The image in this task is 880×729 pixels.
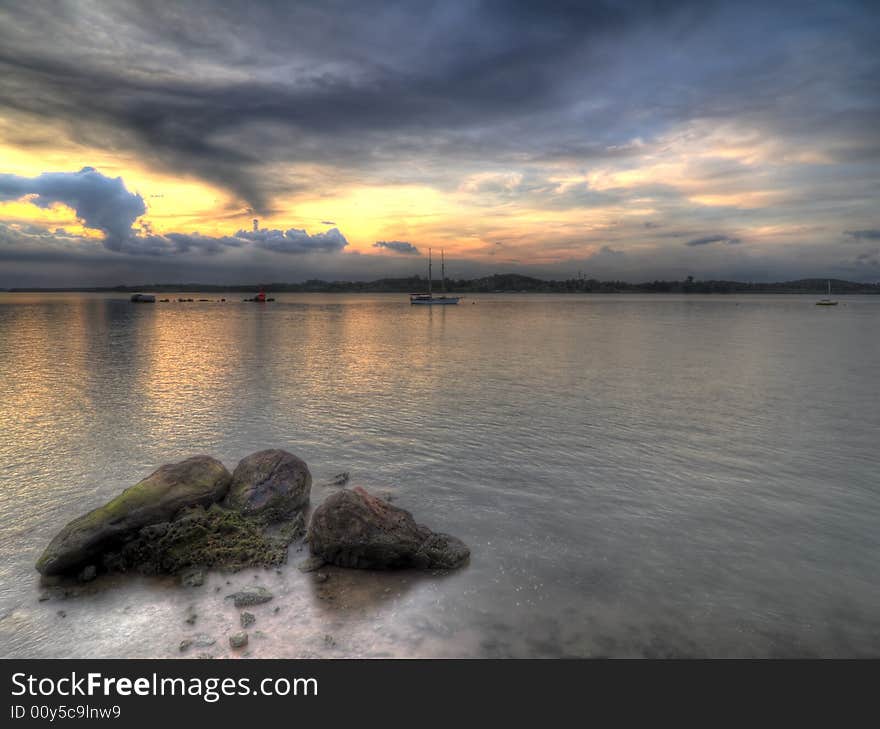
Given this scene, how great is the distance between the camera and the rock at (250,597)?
8.82 meters

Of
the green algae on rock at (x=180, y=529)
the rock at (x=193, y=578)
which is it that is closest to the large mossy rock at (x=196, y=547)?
the green algae on rock at (x=180, y=529)

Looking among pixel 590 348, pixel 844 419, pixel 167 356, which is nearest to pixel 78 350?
pixel 167 356

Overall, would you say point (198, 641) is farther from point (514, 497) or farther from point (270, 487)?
point (514, 497)

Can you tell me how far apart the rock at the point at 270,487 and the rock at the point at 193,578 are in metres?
2.29

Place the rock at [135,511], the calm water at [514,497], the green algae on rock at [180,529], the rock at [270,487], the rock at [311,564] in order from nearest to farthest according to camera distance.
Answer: the calm water at [514,497]
the rock at [135,511]
the green algae on rock at [180,529]
the rock at [311,564]
the rock at [270,487]

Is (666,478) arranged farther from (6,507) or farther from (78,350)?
(78,350)

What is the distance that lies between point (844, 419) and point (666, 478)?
1359 cm

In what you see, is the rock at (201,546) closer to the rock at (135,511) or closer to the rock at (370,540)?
the rock at (135,511)

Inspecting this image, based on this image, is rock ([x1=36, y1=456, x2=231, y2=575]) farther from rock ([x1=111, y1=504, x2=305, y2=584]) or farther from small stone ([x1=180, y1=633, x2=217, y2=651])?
small stone ([x1=180, y1=633, x2=217, y2=651])

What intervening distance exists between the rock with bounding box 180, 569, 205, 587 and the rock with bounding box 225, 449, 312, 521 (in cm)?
229
